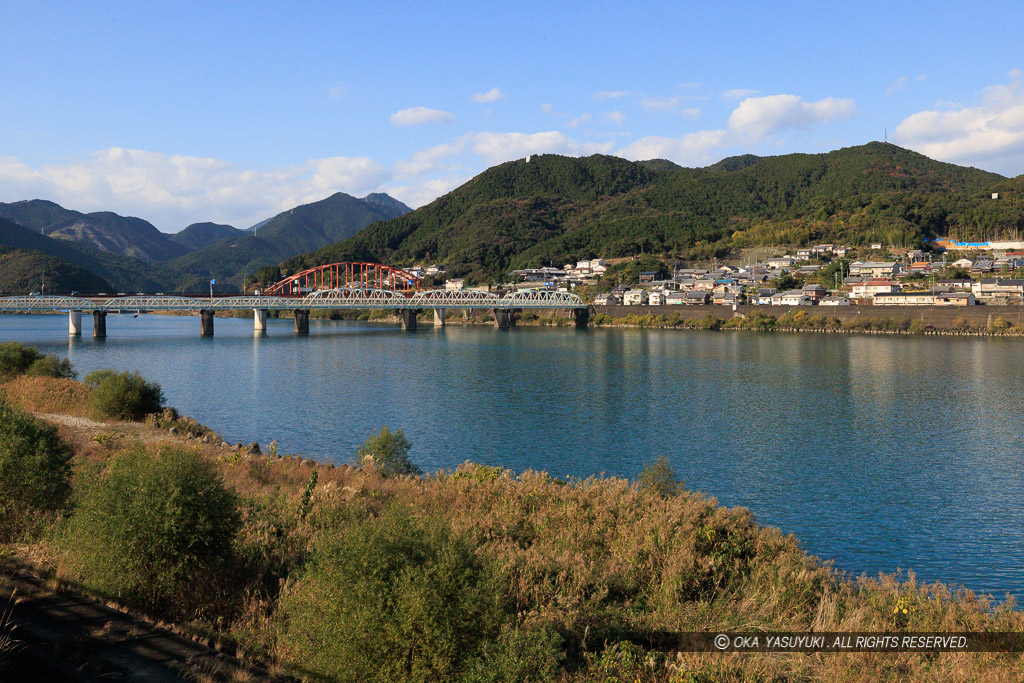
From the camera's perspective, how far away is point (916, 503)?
47.5 feet

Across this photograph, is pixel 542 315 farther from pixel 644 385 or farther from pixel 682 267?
pixel 644 385

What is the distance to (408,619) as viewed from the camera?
4680 mm

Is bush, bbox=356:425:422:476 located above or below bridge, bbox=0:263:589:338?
below

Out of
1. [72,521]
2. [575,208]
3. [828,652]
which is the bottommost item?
[828,652]

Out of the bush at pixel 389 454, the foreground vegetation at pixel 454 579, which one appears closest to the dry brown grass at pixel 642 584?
the foreground vegetation at pixel 454 579

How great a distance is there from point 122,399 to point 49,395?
10.2 ft

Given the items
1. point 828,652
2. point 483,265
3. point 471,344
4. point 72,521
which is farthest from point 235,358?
point 483,265

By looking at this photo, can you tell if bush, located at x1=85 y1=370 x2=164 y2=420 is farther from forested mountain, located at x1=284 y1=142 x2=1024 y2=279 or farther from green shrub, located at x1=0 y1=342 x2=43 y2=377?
forested mountain, located at x1=284 y1=142 x2=1024 y2=279

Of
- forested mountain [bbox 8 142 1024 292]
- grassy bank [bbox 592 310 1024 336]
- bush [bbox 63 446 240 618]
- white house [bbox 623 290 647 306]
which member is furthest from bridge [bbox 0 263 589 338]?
bush [bbox 63 446 240 618]

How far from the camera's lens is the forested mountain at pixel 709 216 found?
11531cm

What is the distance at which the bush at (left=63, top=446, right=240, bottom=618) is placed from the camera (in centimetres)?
628

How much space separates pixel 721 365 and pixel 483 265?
347 feet

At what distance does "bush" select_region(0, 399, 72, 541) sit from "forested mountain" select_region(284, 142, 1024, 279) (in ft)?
383

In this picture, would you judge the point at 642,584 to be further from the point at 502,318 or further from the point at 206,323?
the point at 502,318
